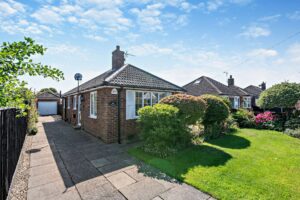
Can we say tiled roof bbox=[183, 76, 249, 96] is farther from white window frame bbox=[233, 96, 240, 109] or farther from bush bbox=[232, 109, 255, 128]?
bush bbox=[232, 109, 255, 128]

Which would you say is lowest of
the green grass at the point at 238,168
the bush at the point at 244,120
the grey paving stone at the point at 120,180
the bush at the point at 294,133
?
the grey paving stone at the point at 120,180

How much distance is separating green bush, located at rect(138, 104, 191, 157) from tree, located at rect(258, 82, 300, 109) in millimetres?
10747

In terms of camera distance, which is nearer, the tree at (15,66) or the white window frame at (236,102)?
the tree at (15,66)

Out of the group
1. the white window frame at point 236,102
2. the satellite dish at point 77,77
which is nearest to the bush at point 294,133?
the white window frame at point 236,102

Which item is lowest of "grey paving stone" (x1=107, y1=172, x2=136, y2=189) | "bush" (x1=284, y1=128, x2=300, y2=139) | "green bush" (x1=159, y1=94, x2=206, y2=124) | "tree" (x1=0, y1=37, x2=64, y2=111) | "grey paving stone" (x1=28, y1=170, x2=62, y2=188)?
"grey paving stone" (x1=28, y1=170, x2=62, y2=188)

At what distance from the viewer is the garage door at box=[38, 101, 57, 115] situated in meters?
26.0

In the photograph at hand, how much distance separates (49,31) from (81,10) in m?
1.28

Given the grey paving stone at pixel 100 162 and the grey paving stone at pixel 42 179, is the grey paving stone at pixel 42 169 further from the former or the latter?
the grey paving stone at pixel 100 162

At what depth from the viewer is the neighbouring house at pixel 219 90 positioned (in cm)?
2020

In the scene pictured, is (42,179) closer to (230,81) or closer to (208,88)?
(208,88)

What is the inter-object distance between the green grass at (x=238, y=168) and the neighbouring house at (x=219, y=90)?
13.4 metres

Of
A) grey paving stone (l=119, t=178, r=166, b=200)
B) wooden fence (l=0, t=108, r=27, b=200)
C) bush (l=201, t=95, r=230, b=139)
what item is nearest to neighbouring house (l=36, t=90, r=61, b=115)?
wooden fence (l=0, t=108, r=27, b=200)

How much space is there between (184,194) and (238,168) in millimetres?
2328

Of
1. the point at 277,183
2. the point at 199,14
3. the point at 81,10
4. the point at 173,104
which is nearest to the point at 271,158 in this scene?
the point at 277,183
